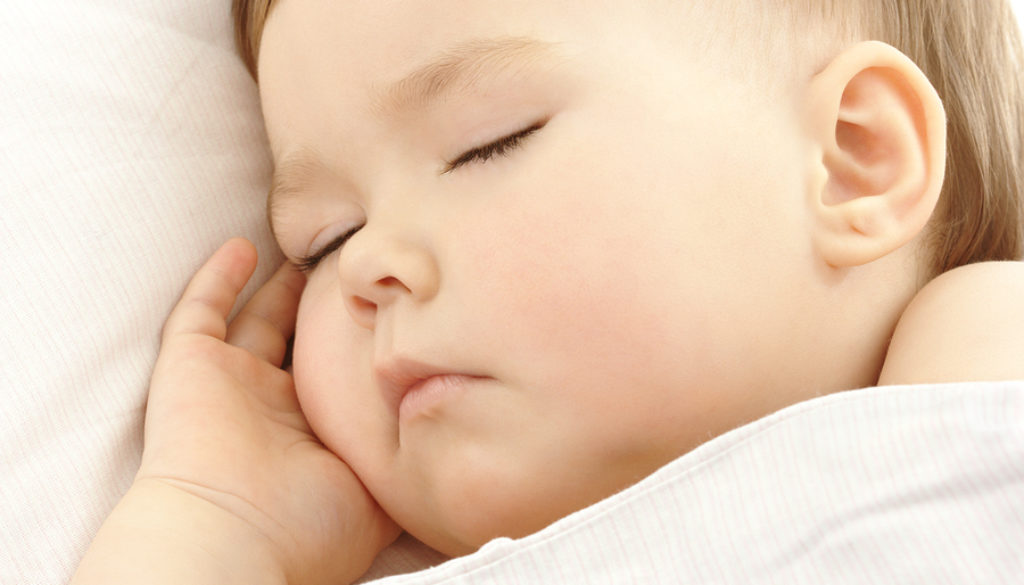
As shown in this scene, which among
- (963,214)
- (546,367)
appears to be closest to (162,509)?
(546,367)

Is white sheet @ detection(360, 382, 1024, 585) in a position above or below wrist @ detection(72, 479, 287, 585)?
above

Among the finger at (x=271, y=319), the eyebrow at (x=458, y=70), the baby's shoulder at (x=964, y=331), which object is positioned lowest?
the finger at (x=271, y=319)

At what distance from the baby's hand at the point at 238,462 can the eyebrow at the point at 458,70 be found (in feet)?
1.17

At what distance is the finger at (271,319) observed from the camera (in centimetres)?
124

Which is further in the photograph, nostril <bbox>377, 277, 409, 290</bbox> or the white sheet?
nostril <bbox>377, 277, 409, 290</bbox>

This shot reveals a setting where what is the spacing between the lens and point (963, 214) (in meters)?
1.14

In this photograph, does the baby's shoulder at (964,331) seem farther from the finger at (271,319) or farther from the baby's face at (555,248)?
the finger at (271,319)

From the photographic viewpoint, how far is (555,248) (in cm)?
88

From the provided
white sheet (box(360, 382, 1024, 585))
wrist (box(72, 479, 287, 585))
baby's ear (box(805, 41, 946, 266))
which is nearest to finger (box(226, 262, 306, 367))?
wrist (box(72, 479, 287, 585))

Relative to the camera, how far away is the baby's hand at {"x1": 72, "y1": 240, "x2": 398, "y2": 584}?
3.20 feet

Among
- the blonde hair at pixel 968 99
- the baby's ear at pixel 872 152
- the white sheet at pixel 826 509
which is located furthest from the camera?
the blonde hair at pixel 968 99

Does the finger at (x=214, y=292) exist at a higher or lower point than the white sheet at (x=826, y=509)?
lower

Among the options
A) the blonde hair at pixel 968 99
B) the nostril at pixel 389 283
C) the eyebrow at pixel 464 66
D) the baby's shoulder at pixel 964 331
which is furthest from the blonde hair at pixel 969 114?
the nostril at pixel 389 283

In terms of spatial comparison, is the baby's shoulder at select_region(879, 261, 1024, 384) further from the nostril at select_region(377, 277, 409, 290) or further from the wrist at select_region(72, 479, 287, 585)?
the wrist at select_region(72, 479, 287, 585)
